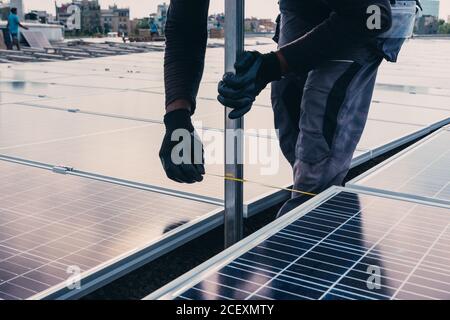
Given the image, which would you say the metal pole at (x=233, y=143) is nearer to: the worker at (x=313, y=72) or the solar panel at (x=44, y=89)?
the worker at (x=313, y=72)

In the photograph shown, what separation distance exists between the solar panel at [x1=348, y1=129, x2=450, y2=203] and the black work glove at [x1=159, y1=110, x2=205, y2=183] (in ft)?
2.16

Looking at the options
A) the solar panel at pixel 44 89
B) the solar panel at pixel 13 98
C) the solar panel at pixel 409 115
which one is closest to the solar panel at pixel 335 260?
the solar panel at pixel 409 115

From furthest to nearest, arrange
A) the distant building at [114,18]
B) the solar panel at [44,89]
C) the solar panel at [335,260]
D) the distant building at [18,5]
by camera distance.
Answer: the distant building at [114,18] < the distant building at [18,5] < the solar panel at [44,89] < the solar panel at [335,260]

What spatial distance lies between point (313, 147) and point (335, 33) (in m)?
0.57

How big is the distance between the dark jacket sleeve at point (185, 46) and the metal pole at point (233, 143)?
1.51 feet

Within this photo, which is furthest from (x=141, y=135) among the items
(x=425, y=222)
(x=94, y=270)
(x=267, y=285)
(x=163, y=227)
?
(x=267, y=285)

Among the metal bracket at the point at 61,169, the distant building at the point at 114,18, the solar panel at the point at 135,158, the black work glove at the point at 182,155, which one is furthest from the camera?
the distant building at the point at 114,18

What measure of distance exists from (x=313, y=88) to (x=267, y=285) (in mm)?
1539

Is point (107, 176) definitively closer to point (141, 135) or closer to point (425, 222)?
point (141, 135)

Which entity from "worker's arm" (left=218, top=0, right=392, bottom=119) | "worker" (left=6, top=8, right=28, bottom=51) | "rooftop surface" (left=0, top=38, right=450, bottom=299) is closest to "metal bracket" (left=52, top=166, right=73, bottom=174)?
"rooftop surface" (left=0, top=38, right=450, bottom=299)

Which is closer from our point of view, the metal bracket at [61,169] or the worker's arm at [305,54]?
the worker's arm at [305,54]

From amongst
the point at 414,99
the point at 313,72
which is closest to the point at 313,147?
the point at 313,72

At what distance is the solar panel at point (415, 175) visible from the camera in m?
2.84

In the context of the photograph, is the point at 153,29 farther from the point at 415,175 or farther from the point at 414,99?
the point at 415,175
